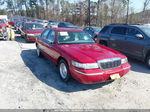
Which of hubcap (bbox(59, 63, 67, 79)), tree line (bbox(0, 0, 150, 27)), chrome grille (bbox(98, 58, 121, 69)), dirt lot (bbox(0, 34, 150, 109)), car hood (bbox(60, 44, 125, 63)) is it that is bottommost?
dirt lot (bbox(0, 34, 150, 109))

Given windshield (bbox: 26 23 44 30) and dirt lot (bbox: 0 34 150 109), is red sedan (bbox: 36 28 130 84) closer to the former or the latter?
dirt lot (bbox: 0 34 150 109)

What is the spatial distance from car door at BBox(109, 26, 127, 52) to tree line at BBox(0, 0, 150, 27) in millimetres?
19773

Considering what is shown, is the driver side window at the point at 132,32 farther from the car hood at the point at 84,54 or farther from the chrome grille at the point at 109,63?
the chrome grille at the point at 109,63

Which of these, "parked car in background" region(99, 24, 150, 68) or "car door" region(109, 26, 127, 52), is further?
"car door" region(109, 26, 127, 52)

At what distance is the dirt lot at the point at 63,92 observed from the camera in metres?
3.21

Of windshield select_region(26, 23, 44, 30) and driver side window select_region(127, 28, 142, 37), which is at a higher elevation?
windshield select_region(26, 23, 44, 30)

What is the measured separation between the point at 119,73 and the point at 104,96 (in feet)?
2.53

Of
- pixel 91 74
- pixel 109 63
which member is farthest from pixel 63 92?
pixel 109 63

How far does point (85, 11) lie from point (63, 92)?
34967 millimetres

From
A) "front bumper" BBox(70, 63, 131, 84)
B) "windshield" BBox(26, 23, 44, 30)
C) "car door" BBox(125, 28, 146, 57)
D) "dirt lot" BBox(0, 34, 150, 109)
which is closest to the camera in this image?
"dirt lot" BBox(0, 34, 150, 109)

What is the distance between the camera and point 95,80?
354 centimetres

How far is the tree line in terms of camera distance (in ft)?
97.0

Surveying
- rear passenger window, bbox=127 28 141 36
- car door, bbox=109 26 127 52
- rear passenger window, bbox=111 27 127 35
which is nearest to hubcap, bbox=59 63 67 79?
car door, bbox=109 26 127 52

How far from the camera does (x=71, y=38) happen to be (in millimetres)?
4957
